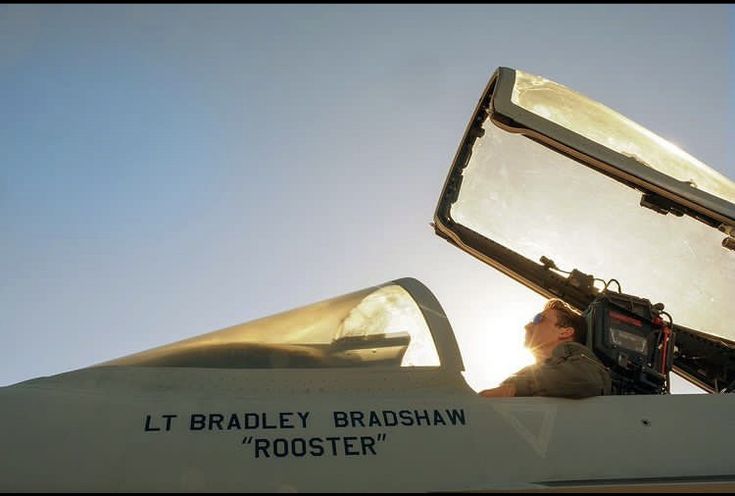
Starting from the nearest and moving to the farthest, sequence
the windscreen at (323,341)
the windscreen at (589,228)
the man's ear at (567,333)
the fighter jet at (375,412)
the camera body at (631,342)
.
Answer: the fighter jet at (375,412) < the windscreen at (323,341) < the camera body at (631,342) < the man's ear at (567,333) < the windscreen at (589,228)

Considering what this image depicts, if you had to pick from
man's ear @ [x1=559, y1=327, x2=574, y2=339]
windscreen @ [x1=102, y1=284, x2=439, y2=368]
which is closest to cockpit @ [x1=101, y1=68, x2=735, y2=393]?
windscreen @ [x1=102, y1=284, x2=439, y2=368]

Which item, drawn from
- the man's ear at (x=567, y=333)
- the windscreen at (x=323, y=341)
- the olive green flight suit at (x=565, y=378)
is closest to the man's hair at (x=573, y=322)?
the man's ear at (x=567, y=333)

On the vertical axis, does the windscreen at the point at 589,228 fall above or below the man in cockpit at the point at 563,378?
above

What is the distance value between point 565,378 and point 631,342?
1.24m

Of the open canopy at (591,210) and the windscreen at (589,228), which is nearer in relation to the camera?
the open canopy at (591,210)

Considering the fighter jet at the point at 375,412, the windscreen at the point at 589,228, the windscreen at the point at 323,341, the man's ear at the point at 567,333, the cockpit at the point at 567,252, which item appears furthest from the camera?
the windscreen at the point at 589,228

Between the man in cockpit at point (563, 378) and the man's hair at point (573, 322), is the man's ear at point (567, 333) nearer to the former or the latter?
the man's hair at point (573, 322)

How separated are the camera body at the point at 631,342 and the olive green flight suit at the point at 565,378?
40 centimetres

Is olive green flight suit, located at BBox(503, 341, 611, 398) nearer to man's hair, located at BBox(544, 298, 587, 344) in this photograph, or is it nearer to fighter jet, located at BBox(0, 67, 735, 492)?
fighter jet, located at BBox(0, 67, 735, 492)

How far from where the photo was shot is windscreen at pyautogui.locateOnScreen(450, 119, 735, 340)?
6.61 m

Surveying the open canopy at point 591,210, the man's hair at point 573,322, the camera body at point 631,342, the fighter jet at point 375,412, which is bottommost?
the fighter jet at point 375,412

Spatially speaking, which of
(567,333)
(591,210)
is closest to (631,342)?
(567,333)

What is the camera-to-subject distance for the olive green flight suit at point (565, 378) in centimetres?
448

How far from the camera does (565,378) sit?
14.8 ft
